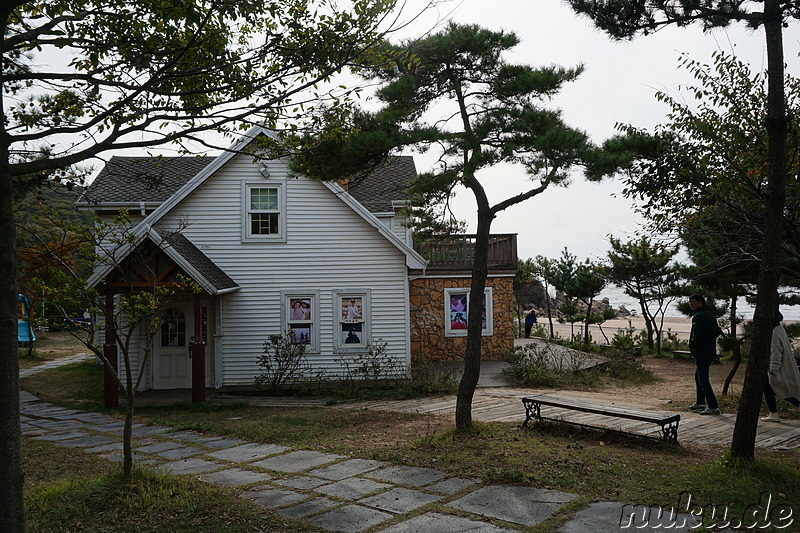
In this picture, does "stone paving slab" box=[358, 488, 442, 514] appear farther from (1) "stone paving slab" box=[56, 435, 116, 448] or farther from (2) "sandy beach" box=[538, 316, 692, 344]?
(2) "sandy beach" box=[538, 316, 692, 344]

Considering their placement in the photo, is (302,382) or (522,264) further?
(522,264)

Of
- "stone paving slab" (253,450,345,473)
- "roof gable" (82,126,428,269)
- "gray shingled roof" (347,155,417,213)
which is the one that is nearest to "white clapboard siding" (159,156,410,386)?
"roof gable" (82,126,428,269)

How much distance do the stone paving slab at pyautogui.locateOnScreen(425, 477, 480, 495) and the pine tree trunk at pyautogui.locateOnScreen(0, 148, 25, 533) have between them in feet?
11.5

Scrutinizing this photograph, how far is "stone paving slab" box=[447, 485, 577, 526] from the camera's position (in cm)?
505

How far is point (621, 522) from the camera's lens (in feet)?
15.8

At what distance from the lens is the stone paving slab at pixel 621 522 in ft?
15.3

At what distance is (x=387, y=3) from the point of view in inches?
196

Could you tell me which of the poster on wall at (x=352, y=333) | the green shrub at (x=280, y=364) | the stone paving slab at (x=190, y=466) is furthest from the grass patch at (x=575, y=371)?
the stone paving slab at (x=190, y=466)

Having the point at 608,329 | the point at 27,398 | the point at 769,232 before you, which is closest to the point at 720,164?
the point at 769,232

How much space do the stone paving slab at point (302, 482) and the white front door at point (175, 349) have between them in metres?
9.77

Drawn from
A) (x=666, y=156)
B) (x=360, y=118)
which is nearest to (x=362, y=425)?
(x=360, y=118)

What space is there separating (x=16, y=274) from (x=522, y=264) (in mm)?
38884

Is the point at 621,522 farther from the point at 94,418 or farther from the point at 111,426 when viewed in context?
the point at 94,418

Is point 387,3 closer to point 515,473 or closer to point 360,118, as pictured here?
point 360,118
